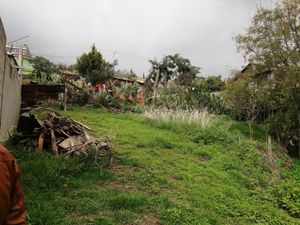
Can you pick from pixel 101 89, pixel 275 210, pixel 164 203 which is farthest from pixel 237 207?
pixel 101 89

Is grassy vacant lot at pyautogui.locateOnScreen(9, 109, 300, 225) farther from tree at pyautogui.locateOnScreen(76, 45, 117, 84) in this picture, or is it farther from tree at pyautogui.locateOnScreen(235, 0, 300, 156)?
tree at pyautogui.locateOnScreen(76, 45, 117, 84)

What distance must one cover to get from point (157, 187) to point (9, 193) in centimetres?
506

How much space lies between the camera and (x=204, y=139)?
11656 mm

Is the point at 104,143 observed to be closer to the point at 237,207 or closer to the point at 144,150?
the point at 144,150

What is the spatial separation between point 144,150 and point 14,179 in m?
7.43

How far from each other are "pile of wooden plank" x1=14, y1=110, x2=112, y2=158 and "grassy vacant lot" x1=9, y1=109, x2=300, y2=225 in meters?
0.32

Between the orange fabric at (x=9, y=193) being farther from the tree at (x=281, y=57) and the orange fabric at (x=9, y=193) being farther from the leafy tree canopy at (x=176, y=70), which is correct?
the leafy tree canopy at (x=176, y=70)

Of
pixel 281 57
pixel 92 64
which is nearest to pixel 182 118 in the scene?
pixel 281 57

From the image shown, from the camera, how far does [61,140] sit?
7461 mm

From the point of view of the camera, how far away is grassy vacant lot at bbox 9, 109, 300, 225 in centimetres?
516

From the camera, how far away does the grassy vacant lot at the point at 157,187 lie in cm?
516

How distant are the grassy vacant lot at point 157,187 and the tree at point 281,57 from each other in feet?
17.5

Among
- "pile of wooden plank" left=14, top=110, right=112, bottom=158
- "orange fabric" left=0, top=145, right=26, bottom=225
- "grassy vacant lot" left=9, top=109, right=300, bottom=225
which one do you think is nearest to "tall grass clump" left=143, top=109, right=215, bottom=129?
"grassy vacant lot" left=9, top=109, right=300, bottom=225

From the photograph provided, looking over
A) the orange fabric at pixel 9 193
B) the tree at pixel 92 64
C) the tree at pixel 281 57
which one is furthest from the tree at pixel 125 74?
the orange fabric at pixel 9 193
